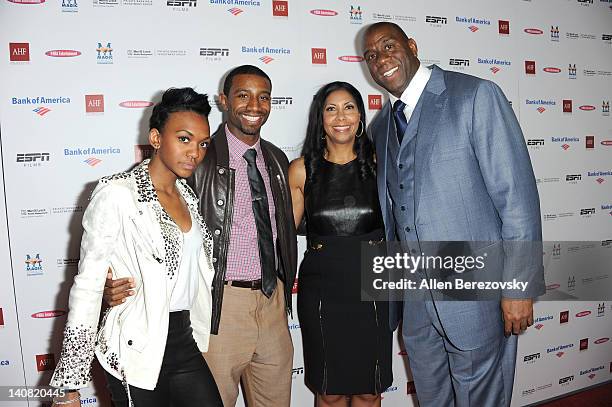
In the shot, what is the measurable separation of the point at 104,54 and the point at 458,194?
2260 mm

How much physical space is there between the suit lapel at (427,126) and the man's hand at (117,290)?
1315 mm

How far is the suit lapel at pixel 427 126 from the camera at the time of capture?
2154 mm

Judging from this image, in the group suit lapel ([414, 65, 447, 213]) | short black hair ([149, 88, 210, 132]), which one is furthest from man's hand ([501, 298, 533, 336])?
short black hair ([149, 88, 210, 132])

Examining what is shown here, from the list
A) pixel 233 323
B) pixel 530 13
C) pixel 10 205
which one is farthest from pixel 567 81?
pixel 10 205

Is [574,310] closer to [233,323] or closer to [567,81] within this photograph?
[567,81]

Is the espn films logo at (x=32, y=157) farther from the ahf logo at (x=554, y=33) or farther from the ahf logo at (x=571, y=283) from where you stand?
the ahf logo at (x=571, y=283)

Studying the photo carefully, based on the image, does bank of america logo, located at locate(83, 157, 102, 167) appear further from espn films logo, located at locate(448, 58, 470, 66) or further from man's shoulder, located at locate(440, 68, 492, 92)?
espn films logo, located at locate(448, 58, 470, 66)

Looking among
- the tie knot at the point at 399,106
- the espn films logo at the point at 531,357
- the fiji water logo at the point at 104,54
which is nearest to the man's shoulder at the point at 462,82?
the tie knot at the point at 399,106

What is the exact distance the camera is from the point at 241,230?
2381 millimetres

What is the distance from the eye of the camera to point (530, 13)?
154 inches

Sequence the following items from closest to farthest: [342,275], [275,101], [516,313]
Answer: [516,313] < [342,275] < [275,101]

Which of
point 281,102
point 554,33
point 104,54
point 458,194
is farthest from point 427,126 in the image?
point 554,33

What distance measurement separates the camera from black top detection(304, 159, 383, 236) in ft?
8.04

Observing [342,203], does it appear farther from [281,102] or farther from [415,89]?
[281,102]
